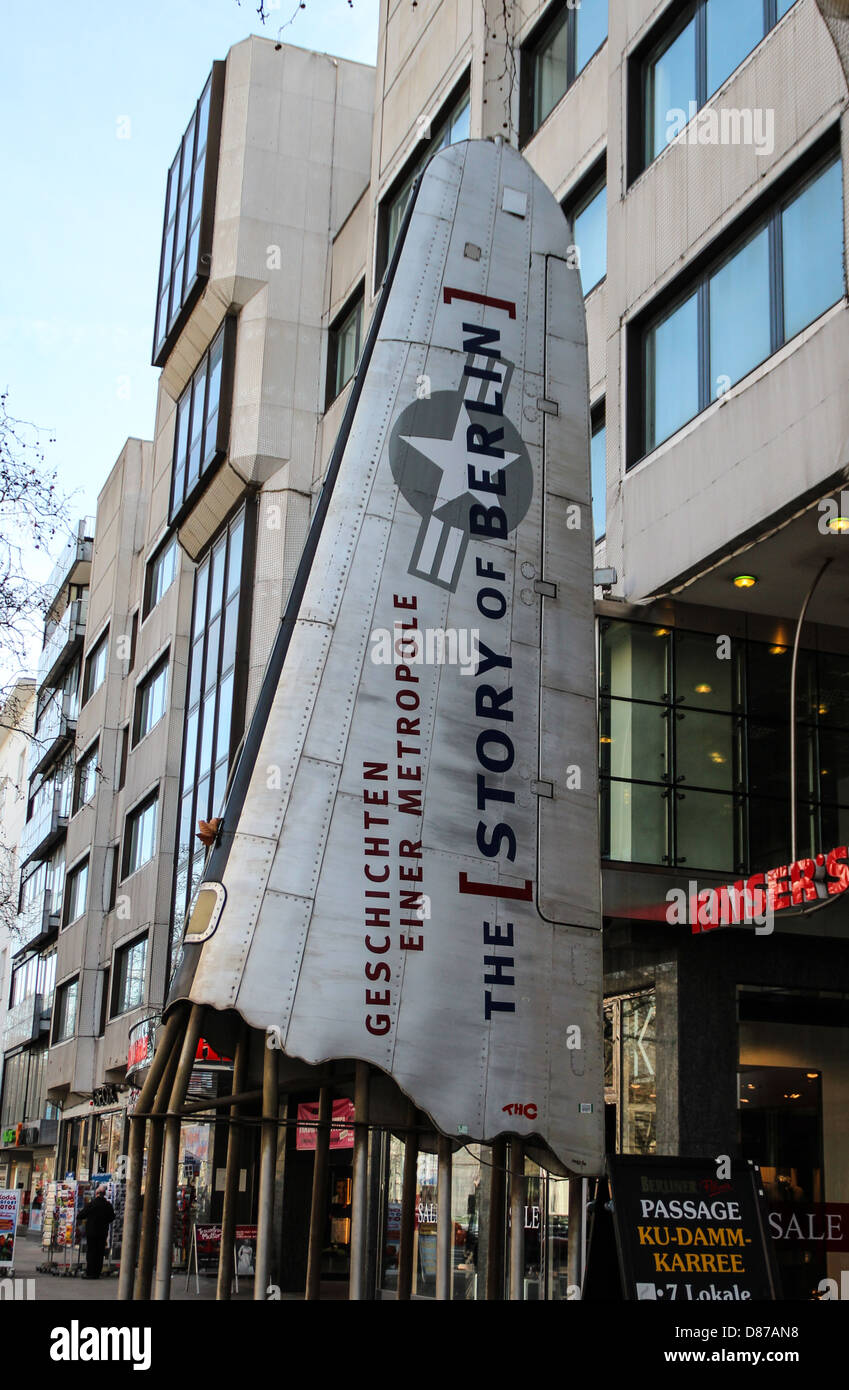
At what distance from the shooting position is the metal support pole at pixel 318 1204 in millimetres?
8391

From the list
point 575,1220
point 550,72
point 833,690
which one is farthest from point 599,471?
point 575,1220

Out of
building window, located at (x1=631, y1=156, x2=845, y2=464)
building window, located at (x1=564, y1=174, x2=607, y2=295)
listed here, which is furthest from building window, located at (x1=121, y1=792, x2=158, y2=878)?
building window, located at (x1=631, y1=156, x2=845, y2=464)

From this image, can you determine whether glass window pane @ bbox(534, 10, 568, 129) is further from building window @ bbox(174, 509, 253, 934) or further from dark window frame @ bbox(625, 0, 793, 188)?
building window @ bbox(174, 509, 253, 934)

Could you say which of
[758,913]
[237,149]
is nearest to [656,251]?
[758,913]

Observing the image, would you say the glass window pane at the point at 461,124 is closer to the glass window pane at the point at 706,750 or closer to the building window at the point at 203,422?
the building window at the point at 203,422

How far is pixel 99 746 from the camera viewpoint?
2194 inches

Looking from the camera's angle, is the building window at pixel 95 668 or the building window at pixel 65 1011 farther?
the building window at pixel 95 668

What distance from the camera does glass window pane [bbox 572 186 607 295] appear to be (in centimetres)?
2222

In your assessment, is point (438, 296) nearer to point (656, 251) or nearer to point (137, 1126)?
point (137, 1126)

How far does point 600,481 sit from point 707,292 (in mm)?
3615

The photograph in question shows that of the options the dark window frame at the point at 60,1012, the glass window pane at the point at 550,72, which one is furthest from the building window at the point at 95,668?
the glass window pane at the point at 550,72

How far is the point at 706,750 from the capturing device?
20297 mm

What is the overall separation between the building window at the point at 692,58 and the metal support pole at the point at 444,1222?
14.4 metres

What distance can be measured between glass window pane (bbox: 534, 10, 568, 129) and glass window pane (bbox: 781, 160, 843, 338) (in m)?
8.64
